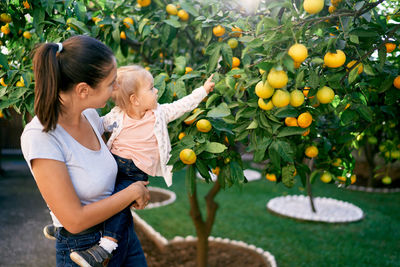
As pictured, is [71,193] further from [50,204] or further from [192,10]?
[192,10]

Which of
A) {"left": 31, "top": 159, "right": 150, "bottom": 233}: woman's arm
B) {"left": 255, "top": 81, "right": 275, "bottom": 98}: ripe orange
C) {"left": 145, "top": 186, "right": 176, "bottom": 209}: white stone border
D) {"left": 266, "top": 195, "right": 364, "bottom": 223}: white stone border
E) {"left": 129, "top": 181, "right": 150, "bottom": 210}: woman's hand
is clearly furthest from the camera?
{"left": 145, "top": 186, "right": 176, "bottom": 209}: white stone border

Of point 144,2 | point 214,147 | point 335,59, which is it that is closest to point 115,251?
point 214,147

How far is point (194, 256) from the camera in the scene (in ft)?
12.1

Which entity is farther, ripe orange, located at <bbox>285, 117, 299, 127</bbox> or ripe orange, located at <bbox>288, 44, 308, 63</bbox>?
ripe orange, located at <bbox>285, 117, 299, 127</bbox>

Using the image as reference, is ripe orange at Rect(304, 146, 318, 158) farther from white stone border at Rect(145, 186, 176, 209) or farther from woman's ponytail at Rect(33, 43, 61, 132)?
white stone border at Rect(145, 186, 176, 209)

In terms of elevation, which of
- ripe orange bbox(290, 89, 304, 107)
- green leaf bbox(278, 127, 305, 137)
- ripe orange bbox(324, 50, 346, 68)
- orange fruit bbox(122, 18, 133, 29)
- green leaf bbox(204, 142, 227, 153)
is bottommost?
green leaf bbox(204, 142, 227, 153)

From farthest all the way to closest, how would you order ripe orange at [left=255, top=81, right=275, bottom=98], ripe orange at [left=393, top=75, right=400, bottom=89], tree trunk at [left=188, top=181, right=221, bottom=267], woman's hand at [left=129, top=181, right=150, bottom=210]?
1. tree trunk at [left=188, top=181, right=221, bottom=267]
2. ripe orange at [left=393, top=75, right=400, bottom=89]
3. woman's hand at [left=129, top=181, right=150, bottom=210]
4. ripe orange at [left=255, top=81, right=275, bottom=98]

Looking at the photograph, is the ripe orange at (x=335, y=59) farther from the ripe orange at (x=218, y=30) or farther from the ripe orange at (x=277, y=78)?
the ripe orange at (x=218, y=30)

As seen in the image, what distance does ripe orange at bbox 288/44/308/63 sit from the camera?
3.54 ft

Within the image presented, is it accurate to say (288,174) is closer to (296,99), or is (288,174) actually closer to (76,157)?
(296,99)

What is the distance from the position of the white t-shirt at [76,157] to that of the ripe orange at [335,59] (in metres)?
0.86

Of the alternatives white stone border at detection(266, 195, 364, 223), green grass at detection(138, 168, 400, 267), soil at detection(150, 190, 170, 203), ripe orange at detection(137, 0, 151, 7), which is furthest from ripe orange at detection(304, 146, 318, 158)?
soil at detection(150, 190, 170, 203)

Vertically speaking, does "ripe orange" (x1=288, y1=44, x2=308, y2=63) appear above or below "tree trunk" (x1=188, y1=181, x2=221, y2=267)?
above

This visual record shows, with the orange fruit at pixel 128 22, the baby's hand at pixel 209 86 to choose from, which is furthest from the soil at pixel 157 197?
the baby's hand at pixel 209 86
